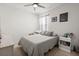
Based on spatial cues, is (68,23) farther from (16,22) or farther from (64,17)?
(16,22)

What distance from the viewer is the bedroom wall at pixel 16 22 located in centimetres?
215

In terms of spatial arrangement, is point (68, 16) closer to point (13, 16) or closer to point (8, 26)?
point (13, 16)

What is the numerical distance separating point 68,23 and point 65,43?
0.81 m

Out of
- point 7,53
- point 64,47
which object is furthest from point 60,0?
point 64,47

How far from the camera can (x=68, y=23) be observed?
8.34ft

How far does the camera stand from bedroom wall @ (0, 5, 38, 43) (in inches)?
84.6

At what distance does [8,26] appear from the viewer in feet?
7.74

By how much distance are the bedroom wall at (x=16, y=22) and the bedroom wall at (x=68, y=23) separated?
1.26 m

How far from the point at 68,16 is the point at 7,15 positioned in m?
2.21

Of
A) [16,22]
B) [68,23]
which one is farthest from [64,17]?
[16,22]

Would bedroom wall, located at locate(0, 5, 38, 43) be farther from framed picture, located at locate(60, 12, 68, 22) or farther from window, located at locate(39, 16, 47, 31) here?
framed picture, located at locate(60, 12, 68, 22)

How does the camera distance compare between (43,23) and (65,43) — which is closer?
(65,43)

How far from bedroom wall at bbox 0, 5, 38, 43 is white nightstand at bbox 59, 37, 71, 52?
51.1 inches

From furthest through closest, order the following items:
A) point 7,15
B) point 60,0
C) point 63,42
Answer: point 63,42 → point 7,15 → point 60,0
